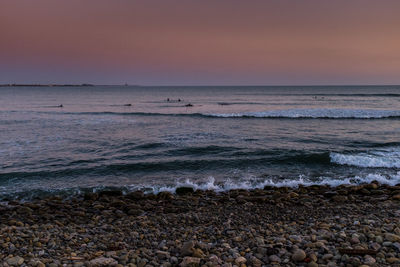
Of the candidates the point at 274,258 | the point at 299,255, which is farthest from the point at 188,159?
the point at 299,255

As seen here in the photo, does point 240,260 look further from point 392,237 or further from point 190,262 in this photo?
point 392,237

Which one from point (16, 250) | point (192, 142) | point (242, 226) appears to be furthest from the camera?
point (192, 142)

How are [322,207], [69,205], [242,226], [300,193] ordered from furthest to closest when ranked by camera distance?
1. [300,193]
2. [69,205]
3. [322,207]
4. [242,226]

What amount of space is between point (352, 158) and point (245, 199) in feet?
25.8

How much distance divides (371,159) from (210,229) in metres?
10.5

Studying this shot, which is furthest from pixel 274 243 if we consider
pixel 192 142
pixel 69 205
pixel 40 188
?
pixel 192 142

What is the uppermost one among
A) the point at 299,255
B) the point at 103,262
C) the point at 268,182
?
the point at 299,255

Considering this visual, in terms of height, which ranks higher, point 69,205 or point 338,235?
point 338,235

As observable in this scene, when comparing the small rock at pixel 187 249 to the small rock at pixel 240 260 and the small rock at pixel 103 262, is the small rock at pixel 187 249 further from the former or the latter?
the small rock at pixel 103 262

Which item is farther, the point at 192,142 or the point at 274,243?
the point at 192,142

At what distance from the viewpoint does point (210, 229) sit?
20.4 ft

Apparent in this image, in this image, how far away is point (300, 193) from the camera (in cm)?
930

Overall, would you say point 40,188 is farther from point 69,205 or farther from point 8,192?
point 69,205

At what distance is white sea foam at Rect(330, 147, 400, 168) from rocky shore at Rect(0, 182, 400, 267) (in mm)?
3694
